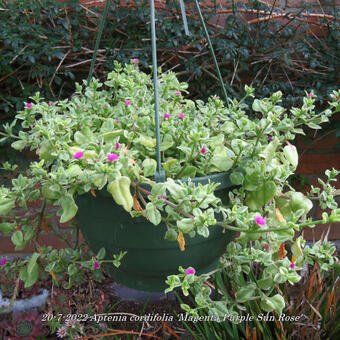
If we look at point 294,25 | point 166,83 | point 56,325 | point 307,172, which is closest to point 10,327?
point 56,325

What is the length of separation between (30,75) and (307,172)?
114 centimetres

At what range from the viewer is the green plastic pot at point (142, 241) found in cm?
59

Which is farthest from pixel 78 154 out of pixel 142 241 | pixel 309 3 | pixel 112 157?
pixel 309 3

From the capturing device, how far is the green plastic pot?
1.94ft

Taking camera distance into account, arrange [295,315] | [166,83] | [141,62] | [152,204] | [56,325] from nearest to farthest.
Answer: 1. [152,204]
2. [166,83]
3. [295,315]
4. [56,325]
5. [141,62]

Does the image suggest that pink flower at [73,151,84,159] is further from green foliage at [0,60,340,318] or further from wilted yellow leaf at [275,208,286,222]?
wilted yellow leaf at [275,208,286,222]

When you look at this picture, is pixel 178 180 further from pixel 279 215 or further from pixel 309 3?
pixel 309 3

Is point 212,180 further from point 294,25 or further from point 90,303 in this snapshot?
point 294,25

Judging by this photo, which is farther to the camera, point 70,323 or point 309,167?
point 309,167

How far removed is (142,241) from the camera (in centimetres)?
60

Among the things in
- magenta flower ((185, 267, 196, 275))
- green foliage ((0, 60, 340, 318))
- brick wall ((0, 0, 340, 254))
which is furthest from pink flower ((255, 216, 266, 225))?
brick wall ((0, 0, 340, 254))

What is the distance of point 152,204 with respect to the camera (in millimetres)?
524

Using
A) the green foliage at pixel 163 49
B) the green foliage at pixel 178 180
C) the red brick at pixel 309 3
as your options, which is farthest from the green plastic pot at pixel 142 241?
the red brick at pixel 309 3

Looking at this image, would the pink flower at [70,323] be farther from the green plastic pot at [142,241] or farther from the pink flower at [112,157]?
the pink flower at [112,157]
